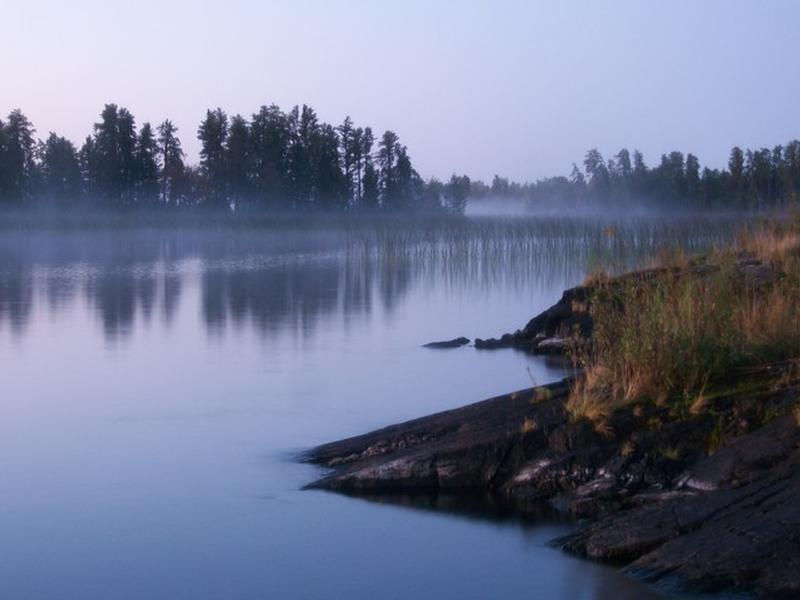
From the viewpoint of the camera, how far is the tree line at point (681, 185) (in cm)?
3195

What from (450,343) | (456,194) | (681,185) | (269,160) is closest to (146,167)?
(269,160)

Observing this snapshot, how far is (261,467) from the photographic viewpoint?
30.1 feet

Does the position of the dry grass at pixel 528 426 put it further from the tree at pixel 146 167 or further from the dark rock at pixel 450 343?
the tree at pixel 146 167

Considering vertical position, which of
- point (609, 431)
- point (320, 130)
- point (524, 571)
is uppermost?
point (320, 130)

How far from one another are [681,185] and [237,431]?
122ft

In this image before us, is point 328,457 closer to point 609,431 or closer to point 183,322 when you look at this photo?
point 609,431

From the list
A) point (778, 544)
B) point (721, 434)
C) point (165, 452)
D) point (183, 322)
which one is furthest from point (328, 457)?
point (183, 322)

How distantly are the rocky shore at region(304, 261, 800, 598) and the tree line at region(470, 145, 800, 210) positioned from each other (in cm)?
950

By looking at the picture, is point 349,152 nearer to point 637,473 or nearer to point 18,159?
point 18,159

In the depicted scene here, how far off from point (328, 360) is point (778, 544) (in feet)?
28.7

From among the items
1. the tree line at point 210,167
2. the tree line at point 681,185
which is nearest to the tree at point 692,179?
the tree line at point 681,185

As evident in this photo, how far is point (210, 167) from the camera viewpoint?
5956cm

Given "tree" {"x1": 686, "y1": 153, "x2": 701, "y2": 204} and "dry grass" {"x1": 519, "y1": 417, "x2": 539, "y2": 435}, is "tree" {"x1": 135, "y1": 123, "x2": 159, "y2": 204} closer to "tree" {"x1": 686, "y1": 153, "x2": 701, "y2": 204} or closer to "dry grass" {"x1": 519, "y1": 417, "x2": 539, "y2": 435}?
"tree" {"x1": 686, "y1": 153, "x2": 701, "y2": 204}

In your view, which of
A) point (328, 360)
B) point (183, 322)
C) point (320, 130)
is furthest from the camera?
point (320, 130)
